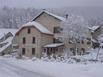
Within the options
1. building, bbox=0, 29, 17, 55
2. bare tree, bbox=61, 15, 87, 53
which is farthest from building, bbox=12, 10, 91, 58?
building, bbox=0, 29, 17, 55

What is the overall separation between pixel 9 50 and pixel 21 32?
19.5 m

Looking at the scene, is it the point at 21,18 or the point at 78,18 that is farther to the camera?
the point at 21,18

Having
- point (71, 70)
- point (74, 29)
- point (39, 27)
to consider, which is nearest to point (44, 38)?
point (39, 27)

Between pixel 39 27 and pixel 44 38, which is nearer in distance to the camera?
pixel 44 38

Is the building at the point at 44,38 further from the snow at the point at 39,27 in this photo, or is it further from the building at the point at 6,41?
the building at the point at 6,41

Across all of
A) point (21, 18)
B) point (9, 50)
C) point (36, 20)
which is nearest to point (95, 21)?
point (21, 18)

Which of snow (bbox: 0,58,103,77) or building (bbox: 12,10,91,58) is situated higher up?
building (bbox: 12,10,91,58)

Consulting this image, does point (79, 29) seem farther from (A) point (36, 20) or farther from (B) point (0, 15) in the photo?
(B) point (0, 15)

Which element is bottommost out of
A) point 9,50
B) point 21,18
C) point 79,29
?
point 9,50

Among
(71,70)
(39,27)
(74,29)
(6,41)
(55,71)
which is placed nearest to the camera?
(55,71)

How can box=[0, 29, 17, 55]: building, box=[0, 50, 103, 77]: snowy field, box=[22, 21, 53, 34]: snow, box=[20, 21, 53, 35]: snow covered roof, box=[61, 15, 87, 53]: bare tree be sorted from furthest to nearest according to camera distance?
box=[0, 29, 17, 55]: building → box=[22, 21, 53, 34]: snow → box=[20, 21, 53, 35]: snow covered roof → box=[61, 15, 87, 53]: bare tree → box=[0, 50, 103, 77]: snowy field

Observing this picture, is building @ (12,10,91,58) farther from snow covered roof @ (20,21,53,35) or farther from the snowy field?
the snowy field

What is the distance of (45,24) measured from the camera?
61000 mm

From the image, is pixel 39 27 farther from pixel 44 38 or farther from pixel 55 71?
pixel 55 71
